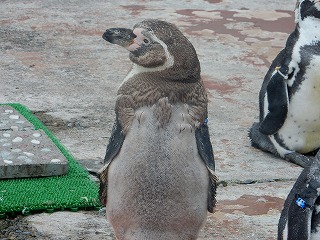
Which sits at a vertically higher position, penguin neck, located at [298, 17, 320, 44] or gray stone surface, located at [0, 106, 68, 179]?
penguin neck, located at [298, 17, 320, 44]

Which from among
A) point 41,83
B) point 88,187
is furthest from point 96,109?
point 88,187

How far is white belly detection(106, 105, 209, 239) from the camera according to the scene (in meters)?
3.43

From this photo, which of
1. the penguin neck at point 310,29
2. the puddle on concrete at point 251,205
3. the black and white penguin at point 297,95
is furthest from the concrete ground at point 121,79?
the penguin neck at point 310,29

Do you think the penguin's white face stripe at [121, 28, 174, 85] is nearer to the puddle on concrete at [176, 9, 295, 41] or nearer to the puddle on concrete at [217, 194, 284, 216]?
the puddle on concrete at [217, 194, 284, 216]

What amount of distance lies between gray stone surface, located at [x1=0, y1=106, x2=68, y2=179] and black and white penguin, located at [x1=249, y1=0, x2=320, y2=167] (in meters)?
1.30

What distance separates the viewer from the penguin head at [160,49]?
340cm

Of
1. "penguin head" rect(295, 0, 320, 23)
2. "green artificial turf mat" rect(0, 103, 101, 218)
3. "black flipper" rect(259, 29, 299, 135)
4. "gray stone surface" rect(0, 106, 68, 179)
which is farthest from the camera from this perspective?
"black flipper" rect(259, 29, 299, 135)

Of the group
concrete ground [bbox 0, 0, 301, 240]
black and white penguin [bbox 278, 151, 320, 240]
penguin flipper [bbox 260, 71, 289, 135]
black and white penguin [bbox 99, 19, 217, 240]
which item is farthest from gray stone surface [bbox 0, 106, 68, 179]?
black and white penguin [bbox 278, 151, 320, 240]

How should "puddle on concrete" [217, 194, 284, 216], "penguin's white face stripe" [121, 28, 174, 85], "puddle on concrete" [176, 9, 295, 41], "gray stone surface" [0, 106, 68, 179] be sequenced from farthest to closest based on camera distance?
"puddle on concrete" [176, 9, 295, 41] < "gray stone surface" [0, 106, 68, 179] < "puddle on concrete" [217, 194, 284, 216] < "penguin's white face stripe" [121, 28, 174, 85]

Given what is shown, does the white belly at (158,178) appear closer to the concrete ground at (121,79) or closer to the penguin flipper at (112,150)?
the penguin flipper at (112,150)

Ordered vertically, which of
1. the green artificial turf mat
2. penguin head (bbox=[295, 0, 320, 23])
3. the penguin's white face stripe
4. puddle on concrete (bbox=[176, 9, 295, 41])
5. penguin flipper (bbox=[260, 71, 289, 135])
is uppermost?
the penguin's white face stripe

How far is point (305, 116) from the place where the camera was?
5465mm

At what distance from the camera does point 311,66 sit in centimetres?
534

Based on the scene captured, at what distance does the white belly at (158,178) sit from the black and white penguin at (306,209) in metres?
0.35
